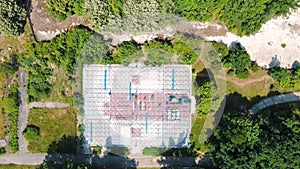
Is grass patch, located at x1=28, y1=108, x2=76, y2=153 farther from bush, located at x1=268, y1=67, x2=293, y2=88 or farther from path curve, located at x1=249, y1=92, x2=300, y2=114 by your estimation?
bush, located at x1=268, y1=67, x2=293, y2=88

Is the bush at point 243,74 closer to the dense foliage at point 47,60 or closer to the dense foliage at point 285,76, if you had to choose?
the dense foliage at point 285,76

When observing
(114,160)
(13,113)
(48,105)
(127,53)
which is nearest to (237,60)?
(127,53)

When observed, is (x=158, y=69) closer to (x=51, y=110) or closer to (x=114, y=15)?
(x=114, y=15)

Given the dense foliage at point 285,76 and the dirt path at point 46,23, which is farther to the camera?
the dirt path at point 46,23

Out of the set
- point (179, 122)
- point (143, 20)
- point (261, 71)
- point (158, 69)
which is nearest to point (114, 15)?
point (143, 20)

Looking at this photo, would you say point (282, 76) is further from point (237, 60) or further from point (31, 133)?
point (31, 133)

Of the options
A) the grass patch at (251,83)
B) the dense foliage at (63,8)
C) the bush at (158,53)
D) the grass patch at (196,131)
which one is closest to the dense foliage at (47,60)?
the dense foliage at (63,8)
